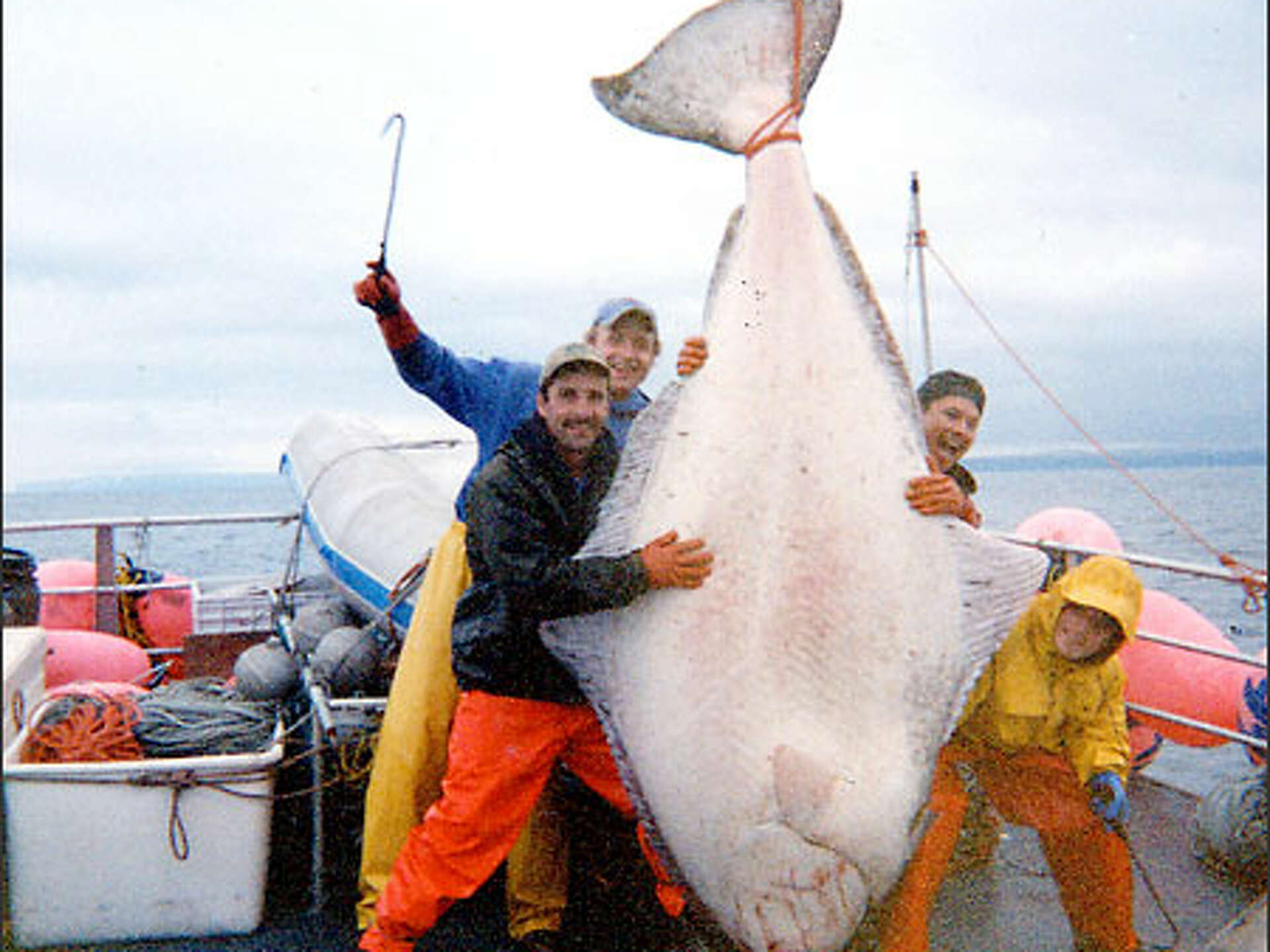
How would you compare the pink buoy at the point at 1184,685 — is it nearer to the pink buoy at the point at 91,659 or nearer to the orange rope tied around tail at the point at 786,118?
the orange rope tied around tail at the point at 786,118

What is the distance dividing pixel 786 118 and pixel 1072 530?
13.9 ft

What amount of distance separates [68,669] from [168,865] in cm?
173

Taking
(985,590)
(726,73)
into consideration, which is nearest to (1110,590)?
(985,590)

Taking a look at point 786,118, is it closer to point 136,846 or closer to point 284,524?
point 136,846

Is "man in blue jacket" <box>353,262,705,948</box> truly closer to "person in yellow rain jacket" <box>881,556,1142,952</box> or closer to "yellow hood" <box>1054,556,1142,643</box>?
"person in yellow rain jacket" <box>881,556,1142,952</box>

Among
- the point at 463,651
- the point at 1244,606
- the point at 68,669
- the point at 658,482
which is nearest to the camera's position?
the point at 658,482

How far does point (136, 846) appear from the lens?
2836 mm

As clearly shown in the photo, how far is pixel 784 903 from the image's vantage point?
2.00m

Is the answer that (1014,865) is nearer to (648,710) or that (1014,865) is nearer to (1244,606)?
(1244,606)

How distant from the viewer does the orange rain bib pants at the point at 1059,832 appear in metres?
2.72

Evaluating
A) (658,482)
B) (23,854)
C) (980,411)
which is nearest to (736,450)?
(658,482)

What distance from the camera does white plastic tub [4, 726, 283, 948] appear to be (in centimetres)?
276

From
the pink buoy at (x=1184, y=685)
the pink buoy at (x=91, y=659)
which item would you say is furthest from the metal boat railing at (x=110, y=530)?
the pink buoy at (x=1184, y=685)

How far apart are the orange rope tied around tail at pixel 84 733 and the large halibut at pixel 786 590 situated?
1.66 meters
